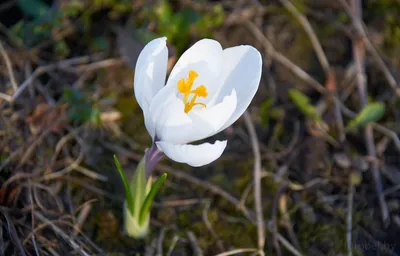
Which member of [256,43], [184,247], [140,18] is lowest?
[184,247]

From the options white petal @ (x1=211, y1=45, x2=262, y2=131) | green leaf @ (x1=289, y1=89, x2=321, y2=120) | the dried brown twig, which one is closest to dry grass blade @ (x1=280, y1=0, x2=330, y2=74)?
the dried brown twig

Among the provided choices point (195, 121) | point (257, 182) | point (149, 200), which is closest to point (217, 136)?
point (257, 182)

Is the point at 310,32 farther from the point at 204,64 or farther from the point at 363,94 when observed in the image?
the point at 204,64

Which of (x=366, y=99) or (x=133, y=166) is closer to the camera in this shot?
(x=133, y=166)

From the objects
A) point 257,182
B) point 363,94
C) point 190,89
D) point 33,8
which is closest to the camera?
point 190,89

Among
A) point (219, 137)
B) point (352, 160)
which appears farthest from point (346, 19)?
point (219, 137)

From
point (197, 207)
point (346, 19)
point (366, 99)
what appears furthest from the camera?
point (346, 19)

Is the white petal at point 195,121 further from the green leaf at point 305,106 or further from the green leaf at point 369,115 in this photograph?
the green leaf at point 369,115

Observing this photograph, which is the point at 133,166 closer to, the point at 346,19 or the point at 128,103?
the point at 128,103
